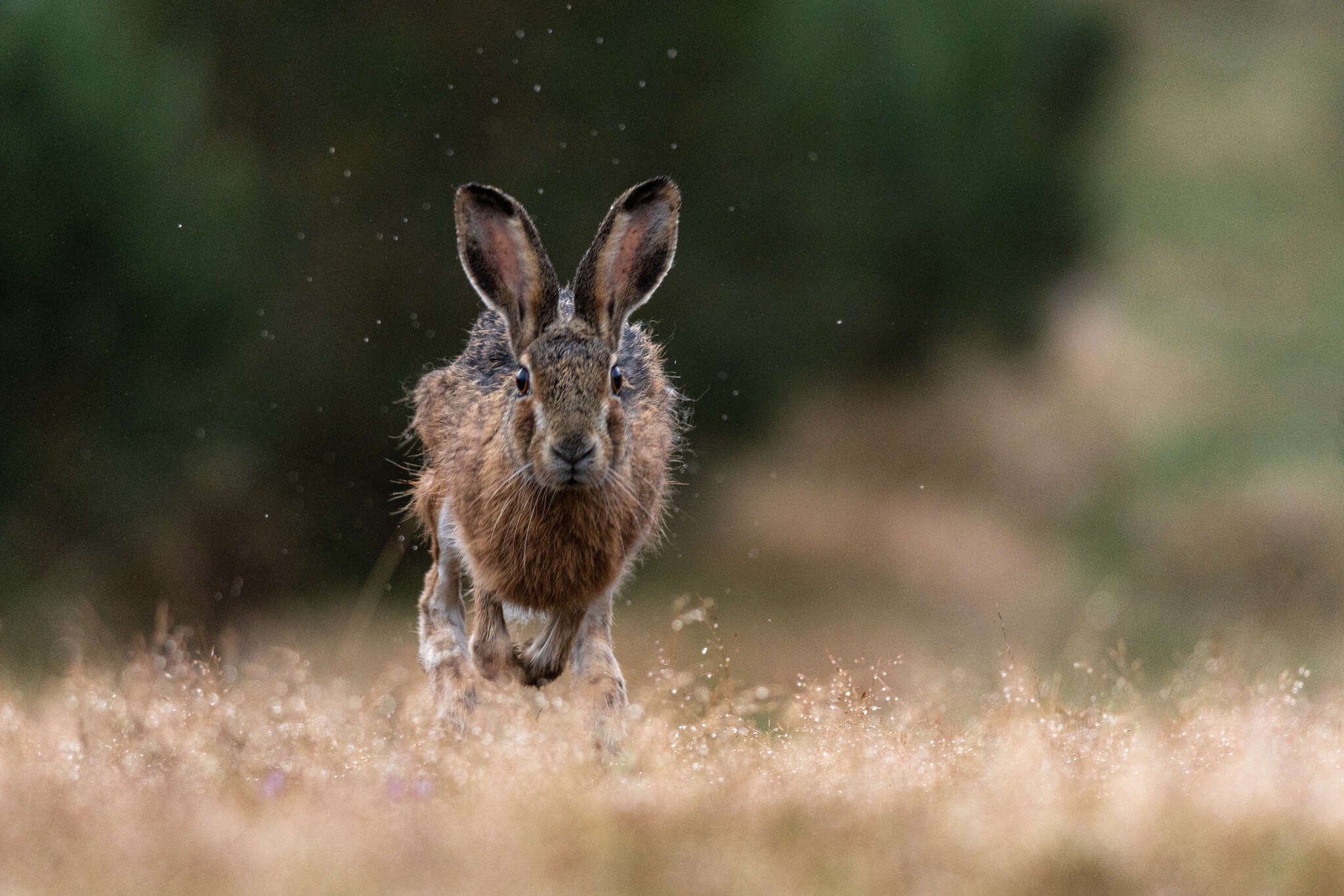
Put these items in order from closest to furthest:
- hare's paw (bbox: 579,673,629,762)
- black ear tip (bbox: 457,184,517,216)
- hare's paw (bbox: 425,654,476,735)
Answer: hare's paw (bbox: 579,673,629,762), black ear tip (bbox: 457,184,517,216), hare's paw (bbox: 425,654,476,735)

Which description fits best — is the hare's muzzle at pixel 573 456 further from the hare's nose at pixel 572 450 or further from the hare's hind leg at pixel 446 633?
the hare's hind leg at pixel 446 633

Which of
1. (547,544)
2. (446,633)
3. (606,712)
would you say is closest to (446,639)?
(446,633)

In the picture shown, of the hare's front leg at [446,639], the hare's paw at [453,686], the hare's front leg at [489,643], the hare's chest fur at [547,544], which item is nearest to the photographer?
the hare's chest fur at [547,544]

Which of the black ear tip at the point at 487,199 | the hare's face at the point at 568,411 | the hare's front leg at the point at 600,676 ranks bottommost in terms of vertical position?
the hare's front leg at the point at 600,676

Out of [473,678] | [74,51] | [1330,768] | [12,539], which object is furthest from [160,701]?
[74,51]

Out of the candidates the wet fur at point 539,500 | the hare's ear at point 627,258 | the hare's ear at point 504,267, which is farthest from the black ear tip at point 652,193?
the wet fur at point 539,500

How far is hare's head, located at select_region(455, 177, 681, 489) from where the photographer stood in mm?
6078

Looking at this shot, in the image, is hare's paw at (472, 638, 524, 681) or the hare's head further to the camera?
hare's paw at (472, 638, 524, 681)

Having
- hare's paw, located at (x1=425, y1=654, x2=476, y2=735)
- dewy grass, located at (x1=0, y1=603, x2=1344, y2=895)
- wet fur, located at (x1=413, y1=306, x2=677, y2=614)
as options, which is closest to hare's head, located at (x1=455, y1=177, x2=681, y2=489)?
wet fur, located at (x1=413, y1=306, x2=677, y2=614)

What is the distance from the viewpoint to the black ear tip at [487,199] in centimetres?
634

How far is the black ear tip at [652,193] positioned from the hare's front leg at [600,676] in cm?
166

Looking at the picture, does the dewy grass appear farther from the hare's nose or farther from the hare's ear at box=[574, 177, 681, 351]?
the hare's ear at box=[574, 177, 681, 351]

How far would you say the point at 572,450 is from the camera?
596 cm

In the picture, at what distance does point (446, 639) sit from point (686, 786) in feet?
9.21
